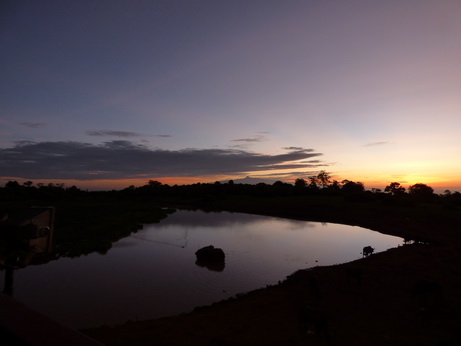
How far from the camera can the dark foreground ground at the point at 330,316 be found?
1002 centimetres

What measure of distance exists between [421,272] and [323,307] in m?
9.93

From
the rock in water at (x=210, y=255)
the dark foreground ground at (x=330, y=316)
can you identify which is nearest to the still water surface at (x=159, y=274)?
the rock in water at (x=210, y=255)

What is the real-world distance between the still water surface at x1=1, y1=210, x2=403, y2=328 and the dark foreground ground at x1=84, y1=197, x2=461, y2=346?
7.28 ft

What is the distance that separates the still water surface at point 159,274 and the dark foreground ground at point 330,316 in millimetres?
2220

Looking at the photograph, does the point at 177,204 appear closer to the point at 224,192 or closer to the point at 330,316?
the point at 224,192

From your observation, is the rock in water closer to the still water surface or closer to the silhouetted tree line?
the still water surface

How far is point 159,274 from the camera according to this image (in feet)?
65.5

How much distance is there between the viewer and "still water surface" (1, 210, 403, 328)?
14.5 metres

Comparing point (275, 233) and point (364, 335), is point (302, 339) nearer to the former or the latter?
point (364, 335)

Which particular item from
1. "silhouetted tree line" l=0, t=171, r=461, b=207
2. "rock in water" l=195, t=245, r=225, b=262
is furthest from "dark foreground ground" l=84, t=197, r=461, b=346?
"silhouetted tree line" l=0, t=171, r=461, b=207

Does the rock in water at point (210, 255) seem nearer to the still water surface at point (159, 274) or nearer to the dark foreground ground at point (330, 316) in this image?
the still water surface at point (159, 274)

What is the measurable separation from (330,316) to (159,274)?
1209 centimetres

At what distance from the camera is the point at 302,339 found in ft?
32.7

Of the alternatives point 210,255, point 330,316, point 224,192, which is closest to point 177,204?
point 224,192
